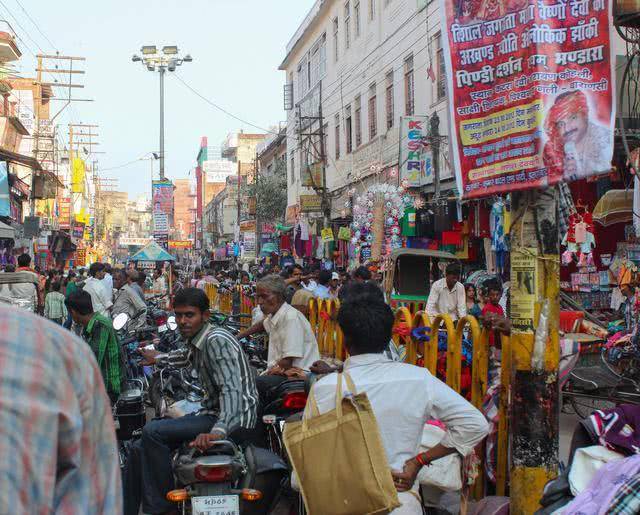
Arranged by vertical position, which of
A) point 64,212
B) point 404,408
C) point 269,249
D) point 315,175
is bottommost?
point 404,408

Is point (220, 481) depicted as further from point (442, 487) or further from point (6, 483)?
point (6, 483)

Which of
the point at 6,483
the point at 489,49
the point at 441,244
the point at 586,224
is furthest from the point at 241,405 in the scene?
the point at 441,244

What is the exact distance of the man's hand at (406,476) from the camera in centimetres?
347

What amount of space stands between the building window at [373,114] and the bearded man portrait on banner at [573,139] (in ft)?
75.0

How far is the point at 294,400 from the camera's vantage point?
6.12m

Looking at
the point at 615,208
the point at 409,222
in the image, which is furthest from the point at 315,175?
the point at 615,208

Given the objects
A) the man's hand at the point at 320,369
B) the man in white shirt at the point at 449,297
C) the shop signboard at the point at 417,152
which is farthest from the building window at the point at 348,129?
the man's hand at the point at 320,369

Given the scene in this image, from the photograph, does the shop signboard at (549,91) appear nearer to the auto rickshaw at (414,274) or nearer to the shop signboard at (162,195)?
the auto rickshaw at (414,274)

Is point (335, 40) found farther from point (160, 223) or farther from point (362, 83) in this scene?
point (160, 223)

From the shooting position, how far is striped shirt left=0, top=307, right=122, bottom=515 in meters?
1.42

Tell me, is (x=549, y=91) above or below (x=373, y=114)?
below

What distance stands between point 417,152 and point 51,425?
19.4 meters

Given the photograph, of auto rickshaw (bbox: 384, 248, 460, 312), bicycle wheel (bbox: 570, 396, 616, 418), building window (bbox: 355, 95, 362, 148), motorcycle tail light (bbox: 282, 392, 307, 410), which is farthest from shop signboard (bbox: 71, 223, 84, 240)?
motorcycle tail light (bbox: 282, 392, 307, 410)

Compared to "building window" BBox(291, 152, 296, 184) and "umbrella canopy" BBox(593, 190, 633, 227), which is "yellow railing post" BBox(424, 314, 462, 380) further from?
"building window" BBox(291, 152, 296, 184)
